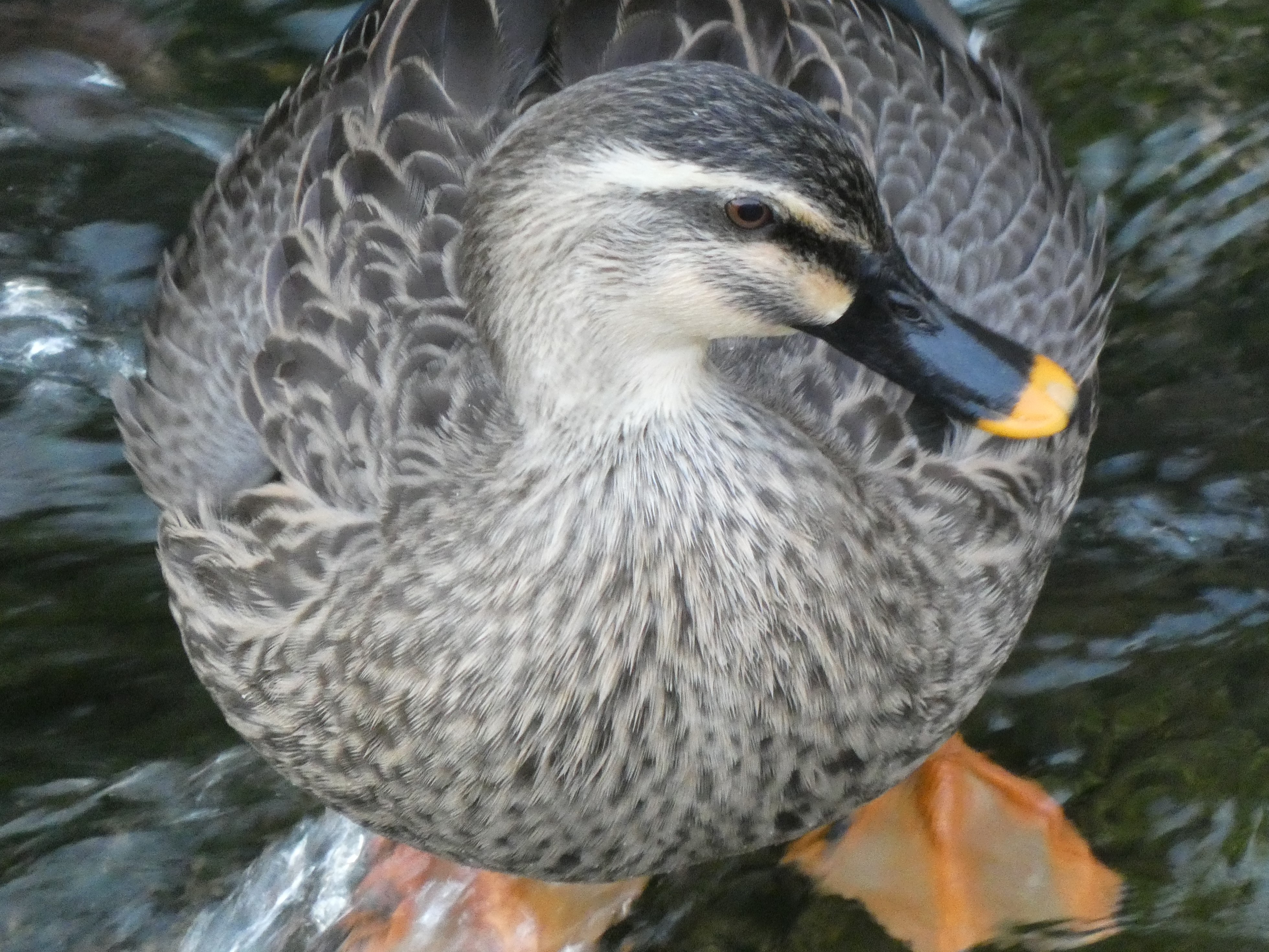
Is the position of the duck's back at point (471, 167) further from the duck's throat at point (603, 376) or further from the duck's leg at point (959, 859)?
the duck's leg at point (959, 859)

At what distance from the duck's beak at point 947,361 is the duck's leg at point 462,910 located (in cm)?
148

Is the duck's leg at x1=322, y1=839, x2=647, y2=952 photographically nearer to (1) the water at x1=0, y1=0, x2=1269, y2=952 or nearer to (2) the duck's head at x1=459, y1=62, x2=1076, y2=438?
(1) the water at x1=0, y1=0, x2=1269, y2=952

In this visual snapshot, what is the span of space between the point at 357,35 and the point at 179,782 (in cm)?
184

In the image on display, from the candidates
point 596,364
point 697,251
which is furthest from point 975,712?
point 697,251

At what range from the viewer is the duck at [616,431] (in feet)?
8.05

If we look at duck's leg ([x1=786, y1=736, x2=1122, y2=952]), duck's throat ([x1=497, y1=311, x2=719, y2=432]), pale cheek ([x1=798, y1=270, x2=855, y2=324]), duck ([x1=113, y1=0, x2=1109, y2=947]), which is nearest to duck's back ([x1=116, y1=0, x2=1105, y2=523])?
duck ([x1=113, y1=0, x2=1109, y2=947])

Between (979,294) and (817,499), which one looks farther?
(979,294)

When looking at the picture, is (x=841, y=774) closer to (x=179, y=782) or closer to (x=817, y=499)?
(x=817, y=499)

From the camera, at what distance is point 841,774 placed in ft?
9.63

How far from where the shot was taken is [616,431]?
2635 mm

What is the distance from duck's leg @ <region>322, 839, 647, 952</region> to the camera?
11.8 feet

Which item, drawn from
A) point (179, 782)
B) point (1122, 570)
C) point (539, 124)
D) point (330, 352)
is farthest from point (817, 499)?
point (179, 782)

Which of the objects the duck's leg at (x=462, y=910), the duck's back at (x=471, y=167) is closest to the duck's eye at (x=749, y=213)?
the duck's back at (x=471, y=167)

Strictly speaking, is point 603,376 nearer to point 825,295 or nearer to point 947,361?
point 825,295
